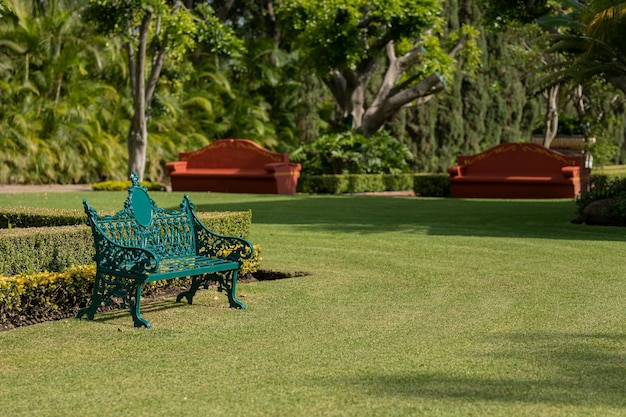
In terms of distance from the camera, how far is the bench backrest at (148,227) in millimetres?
8211

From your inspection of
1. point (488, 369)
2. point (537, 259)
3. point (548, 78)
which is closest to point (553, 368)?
point (488, 369)

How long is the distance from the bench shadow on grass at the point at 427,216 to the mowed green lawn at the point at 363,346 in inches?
107

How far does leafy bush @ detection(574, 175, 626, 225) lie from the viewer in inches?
641

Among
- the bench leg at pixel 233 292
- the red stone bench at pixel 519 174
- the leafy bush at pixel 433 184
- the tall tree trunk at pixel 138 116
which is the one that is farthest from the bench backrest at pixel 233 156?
the bench leg at pixel 233 292

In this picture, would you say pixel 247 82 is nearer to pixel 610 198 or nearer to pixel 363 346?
pixel 610 198

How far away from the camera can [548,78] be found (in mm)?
17938

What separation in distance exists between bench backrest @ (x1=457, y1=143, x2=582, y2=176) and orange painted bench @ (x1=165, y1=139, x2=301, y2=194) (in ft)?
16.9

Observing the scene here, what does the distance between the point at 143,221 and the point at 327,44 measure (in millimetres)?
20851

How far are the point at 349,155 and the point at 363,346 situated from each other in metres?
23.1

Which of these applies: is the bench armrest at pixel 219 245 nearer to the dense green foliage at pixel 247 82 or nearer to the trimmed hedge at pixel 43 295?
the trimmed hedge at pixel 43 295

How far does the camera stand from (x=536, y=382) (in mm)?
5754

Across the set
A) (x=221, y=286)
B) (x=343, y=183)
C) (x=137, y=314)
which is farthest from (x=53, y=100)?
(x=137, y=314)

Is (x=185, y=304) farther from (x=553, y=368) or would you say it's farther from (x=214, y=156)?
(x=214, y=156)

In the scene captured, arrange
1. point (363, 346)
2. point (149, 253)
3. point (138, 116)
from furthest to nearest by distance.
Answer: point (138, 116), point (149, 253), point (363, 346)
